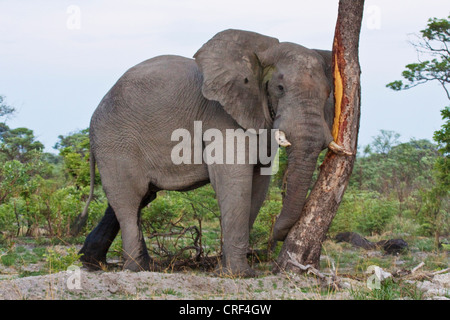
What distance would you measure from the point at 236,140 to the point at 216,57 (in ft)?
3.85

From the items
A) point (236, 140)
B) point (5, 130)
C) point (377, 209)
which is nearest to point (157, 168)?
point (236, 140)

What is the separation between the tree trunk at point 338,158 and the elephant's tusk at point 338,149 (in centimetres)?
10

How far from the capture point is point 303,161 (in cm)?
773

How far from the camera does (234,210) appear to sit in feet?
27.3

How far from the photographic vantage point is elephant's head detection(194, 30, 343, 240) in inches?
303

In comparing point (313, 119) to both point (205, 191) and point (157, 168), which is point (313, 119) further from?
point (205, 191)

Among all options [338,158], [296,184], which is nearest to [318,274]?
[296,184]

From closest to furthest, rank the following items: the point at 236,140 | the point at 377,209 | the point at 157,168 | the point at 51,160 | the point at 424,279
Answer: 1. the point at 424,279
2. the point at 236,140
3. the point at 157,168
4. the point at 377,209
5. the point at 51,160

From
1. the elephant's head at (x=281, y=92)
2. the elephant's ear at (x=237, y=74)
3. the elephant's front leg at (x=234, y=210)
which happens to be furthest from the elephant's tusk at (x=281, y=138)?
the elephant's front leg at (x=234, y=210)

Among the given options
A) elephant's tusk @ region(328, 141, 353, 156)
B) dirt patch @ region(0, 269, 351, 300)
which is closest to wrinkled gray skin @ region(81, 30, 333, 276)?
elephant's tusk @ region(328, 141, 353, 156)

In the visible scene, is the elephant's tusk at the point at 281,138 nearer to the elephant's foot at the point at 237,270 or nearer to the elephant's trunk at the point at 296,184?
the elephant's trunk at the point at 296,184

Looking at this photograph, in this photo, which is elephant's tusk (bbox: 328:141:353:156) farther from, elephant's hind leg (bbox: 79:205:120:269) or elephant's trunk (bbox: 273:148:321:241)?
elephant's hind leg (bbox: 79:205:120:269)

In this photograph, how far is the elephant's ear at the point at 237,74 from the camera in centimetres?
829
